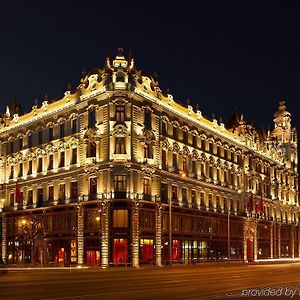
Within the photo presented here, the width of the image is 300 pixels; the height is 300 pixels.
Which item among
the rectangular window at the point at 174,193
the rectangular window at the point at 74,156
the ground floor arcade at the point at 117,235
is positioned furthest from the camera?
the rectangular window at the point at 174,193

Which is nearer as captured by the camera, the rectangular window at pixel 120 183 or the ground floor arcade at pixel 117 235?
the ground floor arcade at pixel 117 235

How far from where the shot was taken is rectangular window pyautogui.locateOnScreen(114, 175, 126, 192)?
210 feet

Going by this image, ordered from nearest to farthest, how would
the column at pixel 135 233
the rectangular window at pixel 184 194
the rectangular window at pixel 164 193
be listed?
1. the column at pixel 135 233
2. the rectangular window at pixel 164 193
3. the rectangular window at pixel 184 194

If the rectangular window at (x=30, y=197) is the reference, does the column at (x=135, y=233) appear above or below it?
below

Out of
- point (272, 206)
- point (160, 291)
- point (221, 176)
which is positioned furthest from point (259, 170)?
point (160, 291)

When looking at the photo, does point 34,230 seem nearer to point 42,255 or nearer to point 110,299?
point 42,255

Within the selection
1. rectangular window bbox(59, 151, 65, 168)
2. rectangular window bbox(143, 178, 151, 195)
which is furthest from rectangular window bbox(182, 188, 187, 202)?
rectangular window bbox(59, 151, 65, 168)

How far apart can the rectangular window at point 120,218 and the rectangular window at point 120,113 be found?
1062 cm

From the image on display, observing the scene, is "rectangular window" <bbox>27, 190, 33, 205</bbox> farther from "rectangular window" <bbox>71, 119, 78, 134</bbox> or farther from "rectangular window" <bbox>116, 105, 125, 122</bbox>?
"rectangular window" <bbox>116, 105, 125, 122</bbox>

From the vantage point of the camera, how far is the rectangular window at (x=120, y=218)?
6350 cm

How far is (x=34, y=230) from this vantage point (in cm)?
7275

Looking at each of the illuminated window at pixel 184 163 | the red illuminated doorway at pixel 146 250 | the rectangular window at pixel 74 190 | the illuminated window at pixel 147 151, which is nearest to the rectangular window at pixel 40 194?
the rectangular window at pixel 74 190

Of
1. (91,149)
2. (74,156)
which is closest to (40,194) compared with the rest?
(74,156)

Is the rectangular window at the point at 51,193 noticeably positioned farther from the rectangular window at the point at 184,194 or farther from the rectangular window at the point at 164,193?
the rectangular window at the point at 184,194
